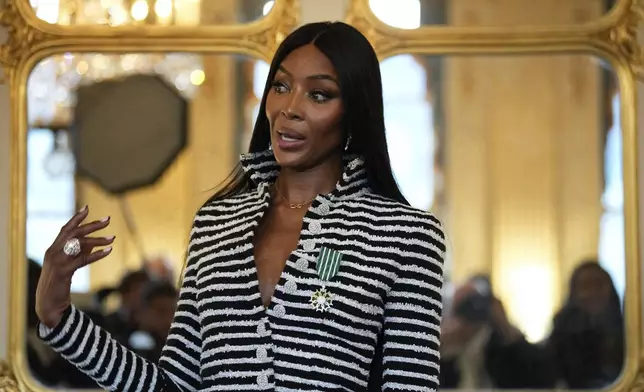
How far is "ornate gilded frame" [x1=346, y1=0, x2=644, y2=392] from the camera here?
3.13 m

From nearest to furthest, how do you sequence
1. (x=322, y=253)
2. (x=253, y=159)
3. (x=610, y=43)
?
(x=322, y=253) → (x=253, y=159) → (x=610, y=43)

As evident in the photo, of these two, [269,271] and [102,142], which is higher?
[102,142]

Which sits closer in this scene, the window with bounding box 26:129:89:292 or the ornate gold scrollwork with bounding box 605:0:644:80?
the ornate gold scrollwork with bounding box 605:0:644:80

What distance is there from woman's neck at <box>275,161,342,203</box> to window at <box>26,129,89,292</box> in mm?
1979

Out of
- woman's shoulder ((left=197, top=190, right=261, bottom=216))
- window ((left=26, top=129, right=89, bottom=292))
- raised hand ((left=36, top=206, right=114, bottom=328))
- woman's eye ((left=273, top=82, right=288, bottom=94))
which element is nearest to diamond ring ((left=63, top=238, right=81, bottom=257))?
raised hand ((left=36, top=206, right=114, bottom=328))

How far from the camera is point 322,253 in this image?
52.4 inches

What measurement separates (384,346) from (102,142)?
214cm

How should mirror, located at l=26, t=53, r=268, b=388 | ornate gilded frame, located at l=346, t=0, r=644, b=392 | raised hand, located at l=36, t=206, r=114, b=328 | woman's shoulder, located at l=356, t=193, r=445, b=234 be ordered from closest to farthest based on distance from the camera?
raised hand, located at l=36, t=206, r=114, b=328
woman's shoulder, located at l=356, t=193, r=445, b=234
ornate gilded frame, located at l=346, t=0, r=644, b=392
mirror, located at l=26, t=53, r=268, b=388

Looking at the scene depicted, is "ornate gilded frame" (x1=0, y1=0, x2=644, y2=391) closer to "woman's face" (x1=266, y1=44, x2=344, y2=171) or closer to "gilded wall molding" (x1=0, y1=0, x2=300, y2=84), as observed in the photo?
"gilded wall molding" (x1=0, y1=0, x2=300, y2=84)

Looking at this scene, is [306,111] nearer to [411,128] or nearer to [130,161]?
[411,128]

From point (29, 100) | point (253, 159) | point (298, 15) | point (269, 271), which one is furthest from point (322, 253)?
point (29, 100)

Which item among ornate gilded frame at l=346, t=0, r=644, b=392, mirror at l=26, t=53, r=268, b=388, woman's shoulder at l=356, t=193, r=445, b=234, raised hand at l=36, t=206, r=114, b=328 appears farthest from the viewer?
mirror at l=26, t=53, r=268, b=388

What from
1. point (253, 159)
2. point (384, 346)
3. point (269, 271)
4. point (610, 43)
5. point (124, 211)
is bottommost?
point (384, 346)

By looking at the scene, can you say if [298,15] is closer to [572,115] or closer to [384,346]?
[572,115]
